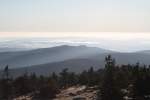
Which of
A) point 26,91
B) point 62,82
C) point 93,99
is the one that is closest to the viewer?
point 93,99

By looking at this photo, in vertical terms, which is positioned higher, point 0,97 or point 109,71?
point 109,71

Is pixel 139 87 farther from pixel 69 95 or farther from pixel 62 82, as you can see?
pixel 62 82

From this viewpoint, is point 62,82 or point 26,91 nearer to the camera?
point 26,91

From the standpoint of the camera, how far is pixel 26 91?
10306cm

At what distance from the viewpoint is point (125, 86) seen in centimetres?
6988

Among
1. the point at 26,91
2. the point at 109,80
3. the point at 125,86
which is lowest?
the point at 26,91

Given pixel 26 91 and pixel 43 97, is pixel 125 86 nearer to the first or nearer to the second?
pixel 43 97

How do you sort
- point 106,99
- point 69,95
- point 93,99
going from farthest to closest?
point 69,95
point 93,99
point 106,99

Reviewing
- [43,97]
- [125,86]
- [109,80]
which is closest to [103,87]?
[109,80]

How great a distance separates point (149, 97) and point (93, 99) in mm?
13483

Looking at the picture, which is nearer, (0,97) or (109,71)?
(109,71)

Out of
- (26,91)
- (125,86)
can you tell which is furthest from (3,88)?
(125,86)

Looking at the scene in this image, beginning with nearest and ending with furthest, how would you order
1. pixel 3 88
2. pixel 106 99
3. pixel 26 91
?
1. pixel 106 99
2. pixel 3 88
3. pixel 26 91

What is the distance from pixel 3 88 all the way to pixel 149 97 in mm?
A: 51203
